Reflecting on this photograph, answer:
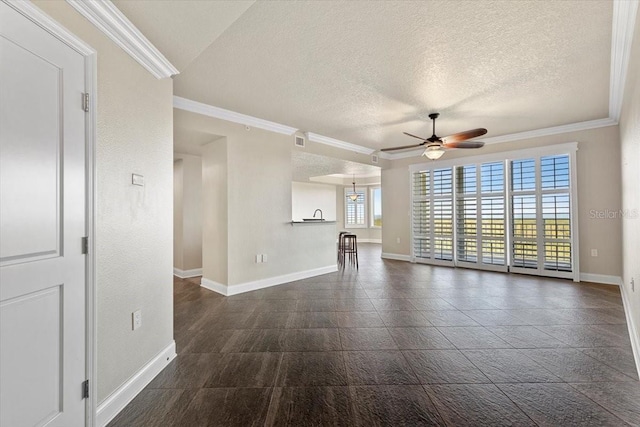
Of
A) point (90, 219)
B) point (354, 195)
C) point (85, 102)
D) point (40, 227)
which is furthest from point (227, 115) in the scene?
point (354, 195)

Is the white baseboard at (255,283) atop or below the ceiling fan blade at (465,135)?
below

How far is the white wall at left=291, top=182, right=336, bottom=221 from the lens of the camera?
1088cm

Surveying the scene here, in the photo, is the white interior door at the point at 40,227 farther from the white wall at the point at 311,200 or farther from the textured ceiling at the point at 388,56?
the white wall at the point at 311,200

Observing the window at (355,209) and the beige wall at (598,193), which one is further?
the window at (355,209)

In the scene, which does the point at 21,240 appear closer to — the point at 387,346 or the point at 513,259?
the point at 387,346

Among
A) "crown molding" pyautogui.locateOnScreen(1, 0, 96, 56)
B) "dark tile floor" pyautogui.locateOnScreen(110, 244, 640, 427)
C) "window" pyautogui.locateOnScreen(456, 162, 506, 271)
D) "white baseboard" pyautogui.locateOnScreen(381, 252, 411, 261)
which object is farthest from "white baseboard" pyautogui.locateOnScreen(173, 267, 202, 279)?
"window" pyautogui.locateOnScreen(456, 162, 506, 271)

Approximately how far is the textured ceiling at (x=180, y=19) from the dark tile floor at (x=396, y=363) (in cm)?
249

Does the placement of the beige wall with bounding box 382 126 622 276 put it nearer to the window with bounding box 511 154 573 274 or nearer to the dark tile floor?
the window with bounding box 511 154 573 274

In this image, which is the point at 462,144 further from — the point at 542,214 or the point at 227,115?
the point at 227,115

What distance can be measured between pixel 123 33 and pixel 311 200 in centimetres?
956

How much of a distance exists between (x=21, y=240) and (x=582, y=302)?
5.53 meters

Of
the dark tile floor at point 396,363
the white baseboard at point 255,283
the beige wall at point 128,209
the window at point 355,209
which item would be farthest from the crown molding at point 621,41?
the window at point 355,209

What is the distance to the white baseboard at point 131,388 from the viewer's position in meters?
1.62

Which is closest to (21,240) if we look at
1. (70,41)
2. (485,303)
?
(70,41)
